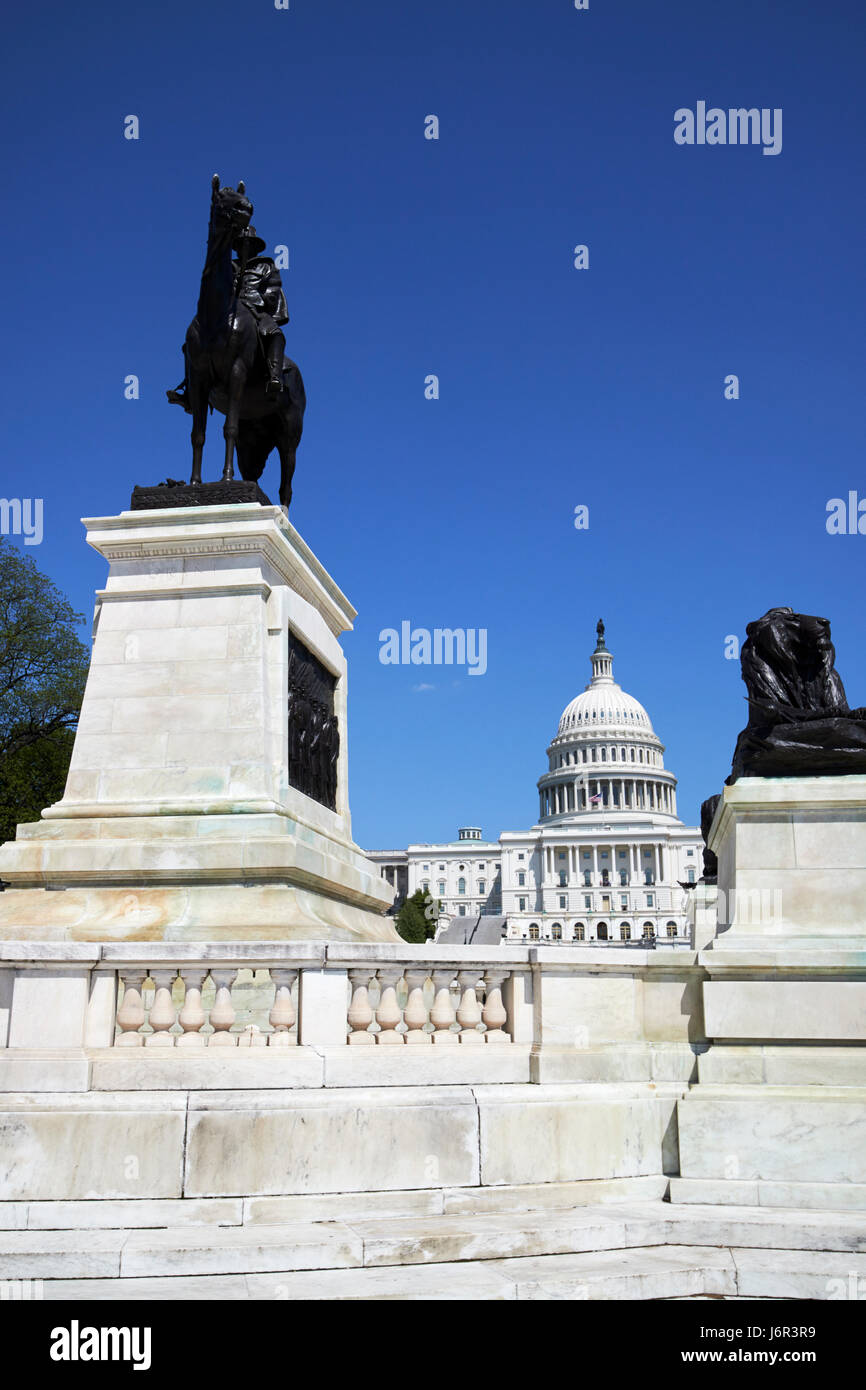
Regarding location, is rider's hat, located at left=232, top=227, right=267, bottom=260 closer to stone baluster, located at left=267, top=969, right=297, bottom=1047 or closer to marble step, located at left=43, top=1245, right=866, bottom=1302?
stone baluster, located at left=267, top=969, right=297, bottom=1047

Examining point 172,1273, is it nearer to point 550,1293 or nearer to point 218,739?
point 550,1293

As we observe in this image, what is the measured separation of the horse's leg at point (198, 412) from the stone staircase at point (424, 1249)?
920 centimetres

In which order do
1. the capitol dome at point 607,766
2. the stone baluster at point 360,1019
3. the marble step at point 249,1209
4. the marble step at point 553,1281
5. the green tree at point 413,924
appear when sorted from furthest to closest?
the capitol dome at point 607,766 → the green tree at point 413,924 → the stone baluster at point 360,1019 → the marble step at point 249,1209 → the marble step at point 553,1281

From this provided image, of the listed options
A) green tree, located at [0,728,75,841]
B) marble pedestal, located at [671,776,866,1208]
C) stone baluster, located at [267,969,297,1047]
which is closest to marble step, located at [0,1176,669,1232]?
stone baluster, located at [267,969,297,1047]

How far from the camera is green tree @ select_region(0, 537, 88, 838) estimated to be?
37219mm

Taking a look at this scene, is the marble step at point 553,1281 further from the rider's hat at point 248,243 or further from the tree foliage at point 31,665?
the tree foliage at point 31,665

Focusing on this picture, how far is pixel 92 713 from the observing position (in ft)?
41.2

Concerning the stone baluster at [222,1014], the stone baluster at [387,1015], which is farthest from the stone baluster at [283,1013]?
the stone baluster at [387,1015]

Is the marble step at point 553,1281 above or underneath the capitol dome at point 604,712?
underneath

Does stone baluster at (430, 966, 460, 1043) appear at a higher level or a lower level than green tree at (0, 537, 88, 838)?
→ lower

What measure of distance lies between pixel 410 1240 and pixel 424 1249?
0.10 meters

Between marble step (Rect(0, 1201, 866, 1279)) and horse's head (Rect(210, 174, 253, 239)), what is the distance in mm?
10870

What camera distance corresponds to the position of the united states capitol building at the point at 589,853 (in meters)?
172

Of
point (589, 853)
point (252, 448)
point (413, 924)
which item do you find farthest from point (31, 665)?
point (589, 853)
